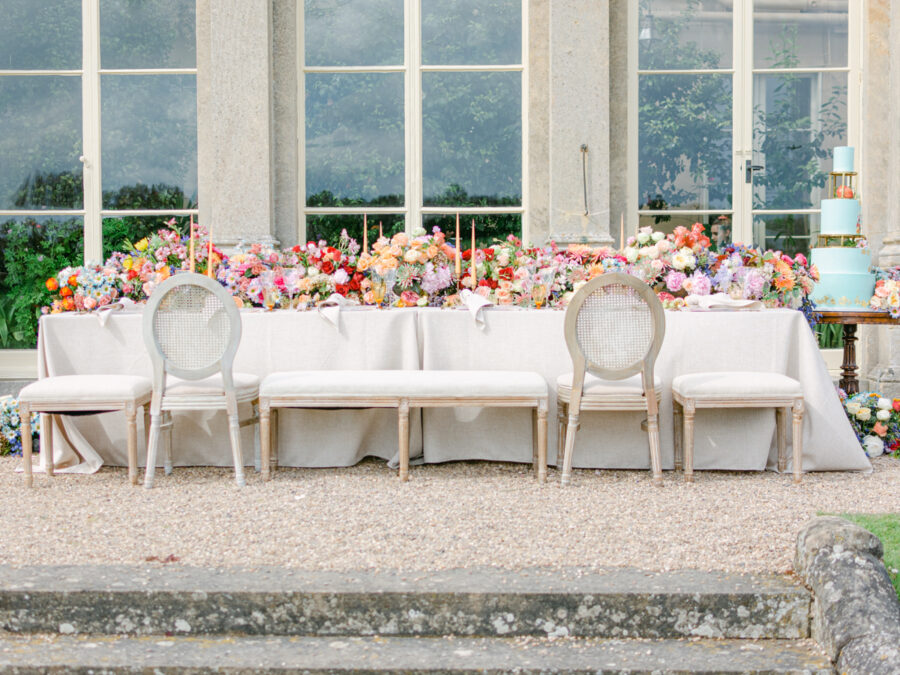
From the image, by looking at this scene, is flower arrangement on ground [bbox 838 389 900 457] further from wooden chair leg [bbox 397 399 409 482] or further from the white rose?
wooden chair leg [bbox 397 399 409 482]

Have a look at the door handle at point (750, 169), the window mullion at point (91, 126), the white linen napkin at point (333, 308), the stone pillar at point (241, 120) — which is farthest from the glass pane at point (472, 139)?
the window mullion at point (91, 126)

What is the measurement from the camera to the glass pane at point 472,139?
22.1 ft

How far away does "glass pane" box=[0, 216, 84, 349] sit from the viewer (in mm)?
6766

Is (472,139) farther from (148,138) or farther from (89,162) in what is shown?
(89,162)

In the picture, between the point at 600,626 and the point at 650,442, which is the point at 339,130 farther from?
the point at 600,626

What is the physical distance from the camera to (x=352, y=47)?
22.2 ft

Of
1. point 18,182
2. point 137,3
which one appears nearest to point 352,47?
point 137,3

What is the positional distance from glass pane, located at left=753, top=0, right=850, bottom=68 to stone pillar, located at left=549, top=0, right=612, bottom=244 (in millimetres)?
1253

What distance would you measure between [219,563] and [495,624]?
0.95 m

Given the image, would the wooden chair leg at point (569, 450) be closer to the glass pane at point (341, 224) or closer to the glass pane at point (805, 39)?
the glass pane at point (341, 224)

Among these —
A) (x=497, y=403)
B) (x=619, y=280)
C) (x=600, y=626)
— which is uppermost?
(x=619, y=280)

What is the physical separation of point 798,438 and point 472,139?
3.47m

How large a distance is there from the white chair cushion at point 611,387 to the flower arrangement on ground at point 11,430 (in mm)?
3064

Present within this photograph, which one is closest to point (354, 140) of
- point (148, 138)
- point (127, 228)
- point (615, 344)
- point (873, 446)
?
point (148, 138)
